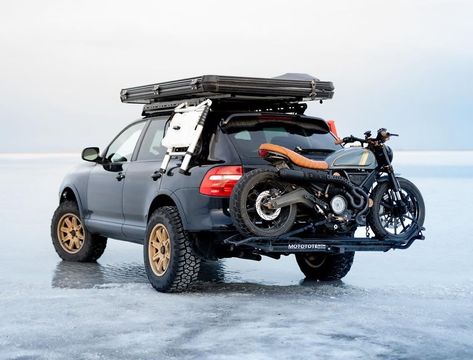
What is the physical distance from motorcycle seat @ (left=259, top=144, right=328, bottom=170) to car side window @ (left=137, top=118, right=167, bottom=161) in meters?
1.61

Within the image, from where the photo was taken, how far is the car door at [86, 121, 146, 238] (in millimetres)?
10148

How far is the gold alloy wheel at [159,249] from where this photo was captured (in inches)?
350

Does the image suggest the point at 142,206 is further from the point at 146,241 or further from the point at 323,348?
the point at 323,348

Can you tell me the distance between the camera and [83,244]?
37.4 ft

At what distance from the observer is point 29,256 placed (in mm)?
11641

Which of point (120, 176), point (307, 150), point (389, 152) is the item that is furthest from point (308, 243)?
point (120, 176)

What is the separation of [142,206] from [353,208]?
2.34 meters

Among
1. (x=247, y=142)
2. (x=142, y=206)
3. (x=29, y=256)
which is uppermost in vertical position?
(x=247, y=142)

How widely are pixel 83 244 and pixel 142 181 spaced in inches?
88.1

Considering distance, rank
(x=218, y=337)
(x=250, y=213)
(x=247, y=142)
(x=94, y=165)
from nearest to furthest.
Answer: (x=218, y=337)
(x=250, y=213)
(x=247, y=142)
(x=94, y=165)

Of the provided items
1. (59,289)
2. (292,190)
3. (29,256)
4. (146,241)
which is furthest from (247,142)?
(29,256)

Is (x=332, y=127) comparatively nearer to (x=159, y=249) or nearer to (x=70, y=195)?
(x=159, y=249)

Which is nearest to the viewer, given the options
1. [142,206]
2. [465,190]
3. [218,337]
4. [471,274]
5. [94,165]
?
[218,337]

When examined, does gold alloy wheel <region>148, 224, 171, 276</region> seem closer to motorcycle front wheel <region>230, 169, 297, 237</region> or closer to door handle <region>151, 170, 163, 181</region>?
door handle <region>151, 170, 163, 181</region>
